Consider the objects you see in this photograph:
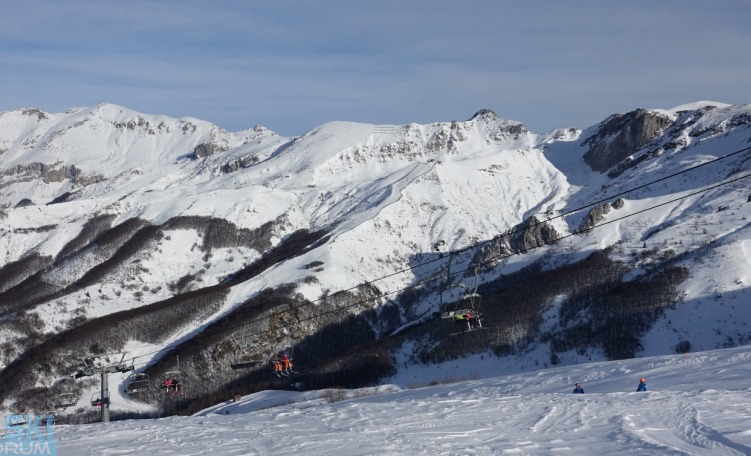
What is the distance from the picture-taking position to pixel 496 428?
33.3 m

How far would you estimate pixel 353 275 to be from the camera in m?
182

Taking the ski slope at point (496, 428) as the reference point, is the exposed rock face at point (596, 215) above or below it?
above

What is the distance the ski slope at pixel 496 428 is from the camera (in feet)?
95.0

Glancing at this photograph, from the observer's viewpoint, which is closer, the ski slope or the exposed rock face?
the ski slope

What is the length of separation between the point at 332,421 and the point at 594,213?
150021 mm

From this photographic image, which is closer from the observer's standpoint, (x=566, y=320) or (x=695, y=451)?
(x=695, y=451)

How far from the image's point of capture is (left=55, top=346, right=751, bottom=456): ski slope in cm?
2895

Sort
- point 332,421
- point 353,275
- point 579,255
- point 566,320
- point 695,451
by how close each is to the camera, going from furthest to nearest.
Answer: point 353,275, point 579,255, point 566,320, point 332,421, point 695,451

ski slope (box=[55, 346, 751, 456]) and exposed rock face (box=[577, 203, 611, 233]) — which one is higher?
exposed rock face (box=[577, 203, 611, 233])

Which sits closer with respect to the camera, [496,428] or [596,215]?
[496,428]

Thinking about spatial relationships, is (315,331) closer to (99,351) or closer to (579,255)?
(99,351)

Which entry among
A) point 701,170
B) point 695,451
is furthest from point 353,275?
point 695,451

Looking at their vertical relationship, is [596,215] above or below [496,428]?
above

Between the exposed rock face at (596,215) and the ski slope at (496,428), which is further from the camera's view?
the exposed rock face at (596,215)
